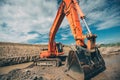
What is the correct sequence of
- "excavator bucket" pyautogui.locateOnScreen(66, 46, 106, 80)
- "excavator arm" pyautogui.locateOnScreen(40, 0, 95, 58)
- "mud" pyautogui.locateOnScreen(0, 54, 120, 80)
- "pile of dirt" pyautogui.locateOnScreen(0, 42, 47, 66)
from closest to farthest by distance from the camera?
"excavator bucket" pyautogui.locateOnScreen(66, 46, 106, 80)
"mud" pyautogui.locateOnScreen(0, 54, 120, 80)
"excavator arm" pyautogui.locateOnScreen(40, 0, 95, 58)
"pile of dirt" pyautogui.locateOnScreen(0, 42, 47, 66)

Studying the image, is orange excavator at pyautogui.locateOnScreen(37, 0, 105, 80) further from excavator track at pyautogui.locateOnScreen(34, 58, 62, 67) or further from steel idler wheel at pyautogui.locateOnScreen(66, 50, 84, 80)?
excavator track at pyautogui.locateOnScreen(34, 58, 62, 67)

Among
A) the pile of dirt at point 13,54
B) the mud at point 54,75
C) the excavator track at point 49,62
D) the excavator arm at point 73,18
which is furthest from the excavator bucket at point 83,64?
the pile of dirt at point 13,54

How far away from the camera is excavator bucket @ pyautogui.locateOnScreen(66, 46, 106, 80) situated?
250 inches

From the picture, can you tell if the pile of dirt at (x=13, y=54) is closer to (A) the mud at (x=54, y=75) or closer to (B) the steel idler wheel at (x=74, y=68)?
(A) the mud at (x=54, y=75)

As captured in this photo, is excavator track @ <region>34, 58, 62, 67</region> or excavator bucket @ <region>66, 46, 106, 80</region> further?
excavator track @ <region>34, 58, 62, 67</region>

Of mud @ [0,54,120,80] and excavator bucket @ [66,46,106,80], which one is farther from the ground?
excavator bucket @ [66,46,106,80]

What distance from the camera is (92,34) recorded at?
21.2 ft

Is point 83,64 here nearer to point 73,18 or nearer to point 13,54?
point 73,18

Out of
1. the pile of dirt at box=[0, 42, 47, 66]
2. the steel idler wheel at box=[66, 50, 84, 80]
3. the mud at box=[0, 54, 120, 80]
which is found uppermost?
the pile of dirt at box=[0, 42, 47, 66]

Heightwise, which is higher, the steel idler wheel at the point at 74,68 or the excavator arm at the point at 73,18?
the excavator arm at the point at 73,18

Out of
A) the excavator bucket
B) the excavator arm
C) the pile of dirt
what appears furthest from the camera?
the pile of dirt

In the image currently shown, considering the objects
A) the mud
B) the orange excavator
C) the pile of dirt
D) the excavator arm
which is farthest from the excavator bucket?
the pile of dirt

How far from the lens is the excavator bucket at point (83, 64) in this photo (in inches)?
250

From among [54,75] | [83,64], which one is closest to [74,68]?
[83,64]
